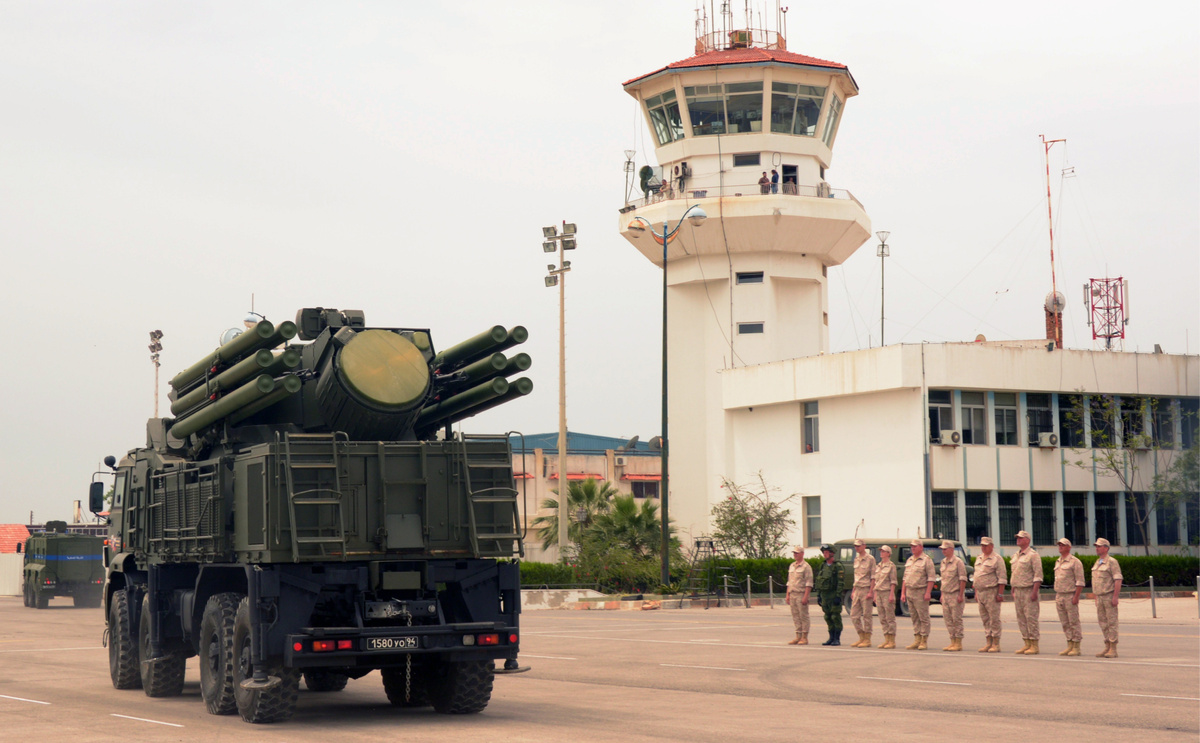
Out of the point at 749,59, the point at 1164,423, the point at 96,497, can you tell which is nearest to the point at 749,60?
the point at 749,59

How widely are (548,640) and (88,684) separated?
9.65m

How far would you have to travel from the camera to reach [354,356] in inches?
518

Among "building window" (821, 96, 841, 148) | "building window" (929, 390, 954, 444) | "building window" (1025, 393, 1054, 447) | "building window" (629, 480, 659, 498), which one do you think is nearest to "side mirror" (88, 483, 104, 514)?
"building window" (929, 390, 954, 444)

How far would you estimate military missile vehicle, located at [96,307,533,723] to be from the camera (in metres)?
12.2

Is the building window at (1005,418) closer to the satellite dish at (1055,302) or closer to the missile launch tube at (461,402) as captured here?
the satellite dish at (1055,302)

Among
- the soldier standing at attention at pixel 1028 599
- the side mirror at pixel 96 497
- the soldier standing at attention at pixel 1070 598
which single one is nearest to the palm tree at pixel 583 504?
the soldier standing at attention at pixel 1028 599

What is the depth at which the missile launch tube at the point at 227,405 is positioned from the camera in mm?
12891

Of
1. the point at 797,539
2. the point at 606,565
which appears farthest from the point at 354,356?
the point at 797,539

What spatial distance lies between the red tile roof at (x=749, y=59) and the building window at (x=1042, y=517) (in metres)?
17.8

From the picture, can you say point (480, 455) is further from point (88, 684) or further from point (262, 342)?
point (88, 684)

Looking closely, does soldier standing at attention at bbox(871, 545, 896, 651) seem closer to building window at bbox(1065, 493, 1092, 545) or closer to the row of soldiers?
the row of soldiers

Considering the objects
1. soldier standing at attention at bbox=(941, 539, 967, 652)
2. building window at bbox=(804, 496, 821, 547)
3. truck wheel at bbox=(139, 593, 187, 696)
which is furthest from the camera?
building window at bbox=(804, 496, 821, 547)

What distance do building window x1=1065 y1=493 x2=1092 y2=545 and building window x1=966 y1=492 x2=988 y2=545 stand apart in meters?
2.99

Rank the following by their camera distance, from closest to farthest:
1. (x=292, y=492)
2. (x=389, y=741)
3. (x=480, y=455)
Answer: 1. (x=389, y=741)
2. (x=292, y=492)
3. (x=480, y=455)
